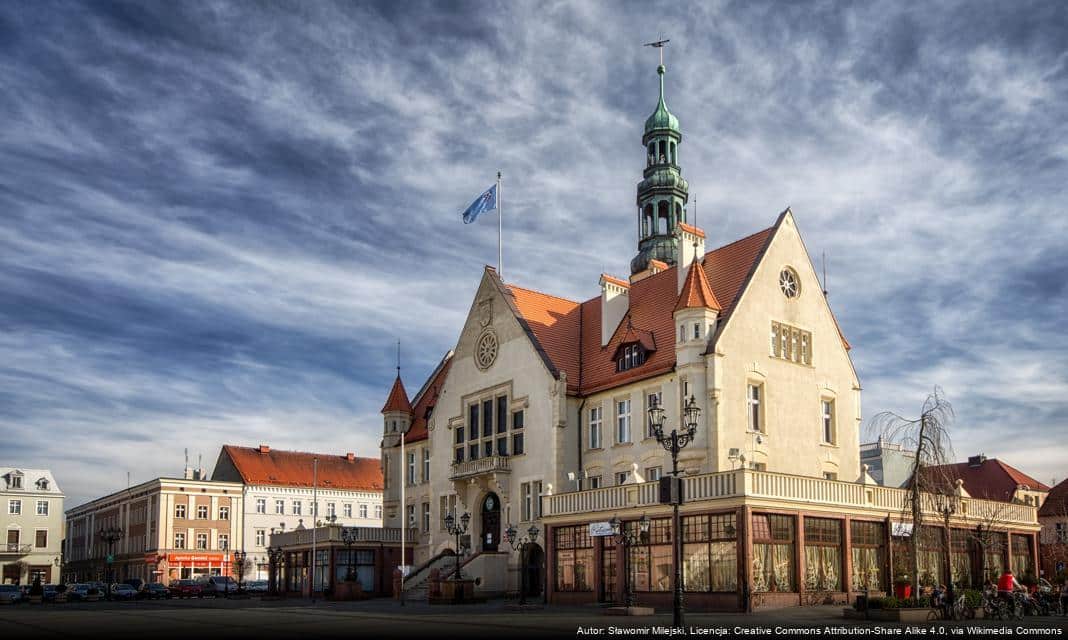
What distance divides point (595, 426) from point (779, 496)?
48.5ft

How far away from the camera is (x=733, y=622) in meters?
29.4

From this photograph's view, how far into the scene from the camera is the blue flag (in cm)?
5925

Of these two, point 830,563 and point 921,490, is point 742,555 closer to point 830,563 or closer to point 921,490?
point 830,563

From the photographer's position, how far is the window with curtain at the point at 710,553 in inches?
1459

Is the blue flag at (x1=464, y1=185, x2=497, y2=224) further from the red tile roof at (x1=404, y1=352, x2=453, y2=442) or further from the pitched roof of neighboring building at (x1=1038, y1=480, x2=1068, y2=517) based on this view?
the pitched roof of neighboring building at (x1=1038, y1=480, x2=1068, y2=517)

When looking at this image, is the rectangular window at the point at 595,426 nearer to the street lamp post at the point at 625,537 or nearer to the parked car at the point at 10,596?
the street lamp post at the point at 625,537

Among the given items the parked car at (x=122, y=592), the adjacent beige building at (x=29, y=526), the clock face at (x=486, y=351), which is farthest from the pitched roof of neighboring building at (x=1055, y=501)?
the adjacent beige building at (x=29, y=526)

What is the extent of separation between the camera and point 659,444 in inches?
1849

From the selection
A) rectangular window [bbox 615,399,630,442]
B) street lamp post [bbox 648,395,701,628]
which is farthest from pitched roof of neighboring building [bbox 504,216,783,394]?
street lamp post [bbox 648,395,701,628]

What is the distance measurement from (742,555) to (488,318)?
25.0 m

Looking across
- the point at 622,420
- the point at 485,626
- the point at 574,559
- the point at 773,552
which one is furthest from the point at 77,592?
the point at 773,552

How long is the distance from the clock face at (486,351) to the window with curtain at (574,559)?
13.4m

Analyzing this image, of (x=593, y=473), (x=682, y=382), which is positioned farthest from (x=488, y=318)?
(x=682, y=382)

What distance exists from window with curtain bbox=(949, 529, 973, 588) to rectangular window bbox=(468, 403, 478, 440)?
24.7 metres
